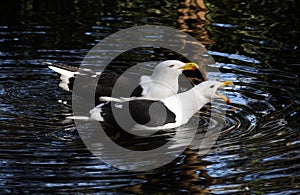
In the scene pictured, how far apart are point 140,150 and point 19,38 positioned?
4904 millimetres

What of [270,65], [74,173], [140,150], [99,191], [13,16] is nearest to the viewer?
[99,191]

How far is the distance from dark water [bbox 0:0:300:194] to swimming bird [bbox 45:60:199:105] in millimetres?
316

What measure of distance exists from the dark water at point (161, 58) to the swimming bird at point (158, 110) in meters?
0.37

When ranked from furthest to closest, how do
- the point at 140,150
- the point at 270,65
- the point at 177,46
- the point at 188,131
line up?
the point at 177,46 → the point at 270,65 → the point at 188,131 → the point at 140,150

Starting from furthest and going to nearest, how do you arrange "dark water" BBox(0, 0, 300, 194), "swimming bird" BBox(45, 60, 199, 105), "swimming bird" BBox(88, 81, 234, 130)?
"swimming bird" BBox(45, 60, 199, 105)
"swimming bird" BBox(88, 81, 234, 130)
"dark water" BBox(0, 0, 300, 194)

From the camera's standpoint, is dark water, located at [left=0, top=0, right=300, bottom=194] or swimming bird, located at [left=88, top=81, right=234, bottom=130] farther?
swimming bird, located at [left=88, top=81, right=234, bottom=130]

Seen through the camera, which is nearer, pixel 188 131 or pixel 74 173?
pixel 74 173

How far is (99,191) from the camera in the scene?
6.30 m

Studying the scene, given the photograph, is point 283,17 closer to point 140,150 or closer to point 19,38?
point 19,38

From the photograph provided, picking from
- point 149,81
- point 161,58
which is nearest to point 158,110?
point 149,81

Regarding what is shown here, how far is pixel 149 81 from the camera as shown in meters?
9.06

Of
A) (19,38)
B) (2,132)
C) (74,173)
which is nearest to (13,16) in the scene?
(19,38)

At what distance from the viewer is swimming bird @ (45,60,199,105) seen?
884 centimetres

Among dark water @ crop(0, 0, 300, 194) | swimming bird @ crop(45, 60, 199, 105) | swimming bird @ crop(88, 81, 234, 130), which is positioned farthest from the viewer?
swimming bird @ crop(45, 60, 199, 105)
